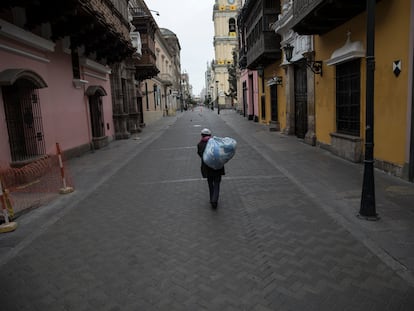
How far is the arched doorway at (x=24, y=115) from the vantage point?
8.57 metres

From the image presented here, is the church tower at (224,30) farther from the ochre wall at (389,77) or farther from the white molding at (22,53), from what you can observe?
the ochre wall at (389,77)

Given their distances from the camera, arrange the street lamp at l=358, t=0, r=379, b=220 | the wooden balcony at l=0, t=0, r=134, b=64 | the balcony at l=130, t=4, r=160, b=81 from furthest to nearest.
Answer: the balcony at l=130, t=4, r=160, b=81, the wooden balcony at l=0, t=0, r=134, b=64, the street lamp at l=358, t=0, r=379, b=220

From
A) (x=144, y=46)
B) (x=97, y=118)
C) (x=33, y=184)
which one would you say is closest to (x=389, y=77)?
(x=33, y=184)

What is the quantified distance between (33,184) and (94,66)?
27.2 ft

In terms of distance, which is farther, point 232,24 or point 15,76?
point 232,24

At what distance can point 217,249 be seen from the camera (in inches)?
177

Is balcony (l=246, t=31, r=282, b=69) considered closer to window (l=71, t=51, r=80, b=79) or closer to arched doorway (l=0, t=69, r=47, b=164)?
window (l=71, t=51, r=80, b=79)

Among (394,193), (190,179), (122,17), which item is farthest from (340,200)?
A: (122,17)

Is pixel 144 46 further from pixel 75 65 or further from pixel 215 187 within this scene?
pixel 215 187

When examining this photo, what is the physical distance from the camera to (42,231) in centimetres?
551

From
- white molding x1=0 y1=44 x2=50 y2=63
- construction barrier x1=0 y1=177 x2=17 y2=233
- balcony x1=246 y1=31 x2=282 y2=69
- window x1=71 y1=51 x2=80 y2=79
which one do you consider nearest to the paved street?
construction barrier x1=0 y1=177 x2=17 y2=233

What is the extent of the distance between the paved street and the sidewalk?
2 centimetres

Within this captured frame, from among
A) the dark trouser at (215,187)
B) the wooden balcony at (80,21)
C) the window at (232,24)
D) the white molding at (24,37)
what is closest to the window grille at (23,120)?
the white molding at (24,37)

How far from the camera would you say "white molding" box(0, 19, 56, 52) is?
8227mm
